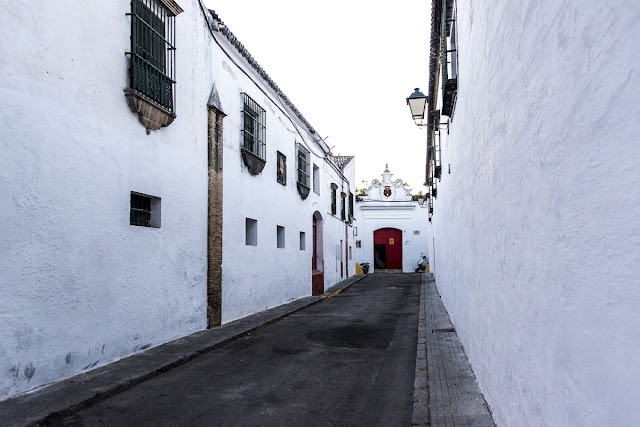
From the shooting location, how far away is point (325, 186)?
64.5ft

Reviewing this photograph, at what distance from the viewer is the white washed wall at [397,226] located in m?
31.8

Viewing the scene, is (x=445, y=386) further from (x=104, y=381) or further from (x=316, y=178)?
(x=316, y=178)

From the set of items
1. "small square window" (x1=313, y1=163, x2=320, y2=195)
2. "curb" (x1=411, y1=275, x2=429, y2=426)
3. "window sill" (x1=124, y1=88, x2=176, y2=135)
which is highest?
"small square window" (x1=313, y1=163, x2=320, y2=195)

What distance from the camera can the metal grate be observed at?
688cm

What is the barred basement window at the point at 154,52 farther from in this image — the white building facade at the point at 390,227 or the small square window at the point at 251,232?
the white building facade at the point at 390,227

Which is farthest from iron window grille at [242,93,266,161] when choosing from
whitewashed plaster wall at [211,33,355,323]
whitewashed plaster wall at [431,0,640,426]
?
whitewashed plaster wall at [431,0,640,426]

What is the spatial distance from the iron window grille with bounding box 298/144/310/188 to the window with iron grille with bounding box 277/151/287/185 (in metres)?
1.48

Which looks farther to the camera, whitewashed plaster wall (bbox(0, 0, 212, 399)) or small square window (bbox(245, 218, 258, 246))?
small square window (bbox(245, 218, 258, 246))

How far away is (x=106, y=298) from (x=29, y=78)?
2.63 m

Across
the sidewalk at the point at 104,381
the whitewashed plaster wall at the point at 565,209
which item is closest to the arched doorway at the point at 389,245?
the sidewalk at the point at 104,381

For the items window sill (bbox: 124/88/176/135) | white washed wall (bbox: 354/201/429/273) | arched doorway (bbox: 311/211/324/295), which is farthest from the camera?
white washed wall (bbox: 354/201/429/273)

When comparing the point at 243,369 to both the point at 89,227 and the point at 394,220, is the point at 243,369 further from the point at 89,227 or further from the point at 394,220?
the point at 394,220

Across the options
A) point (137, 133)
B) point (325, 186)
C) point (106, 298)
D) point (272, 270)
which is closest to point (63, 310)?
point (106, 298)

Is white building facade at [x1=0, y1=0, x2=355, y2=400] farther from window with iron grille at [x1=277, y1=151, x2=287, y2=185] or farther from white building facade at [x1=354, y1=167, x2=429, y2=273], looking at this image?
white building facade at [x1=354, y1=167, x2=429, y2=273]
